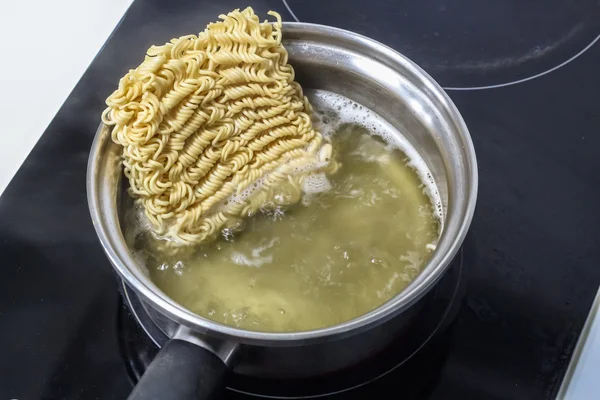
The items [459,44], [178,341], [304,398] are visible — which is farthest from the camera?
[459,44]

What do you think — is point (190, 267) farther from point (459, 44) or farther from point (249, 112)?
point (459, 44)

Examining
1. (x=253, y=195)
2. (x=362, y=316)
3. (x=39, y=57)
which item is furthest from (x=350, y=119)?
(x=39, y=57)

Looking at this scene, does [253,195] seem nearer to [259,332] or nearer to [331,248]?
[331,248]

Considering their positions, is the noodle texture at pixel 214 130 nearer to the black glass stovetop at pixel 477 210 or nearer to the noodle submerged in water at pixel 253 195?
the noodle submerged in water at pixel 253 195

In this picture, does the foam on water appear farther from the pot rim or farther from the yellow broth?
the pot rim

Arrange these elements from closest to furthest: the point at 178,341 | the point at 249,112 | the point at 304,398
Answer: the point at 178,341 → the point at 304,398 → the point at 249,112

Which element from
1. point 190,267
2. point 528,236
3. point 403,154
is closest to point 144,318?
point 190,267
